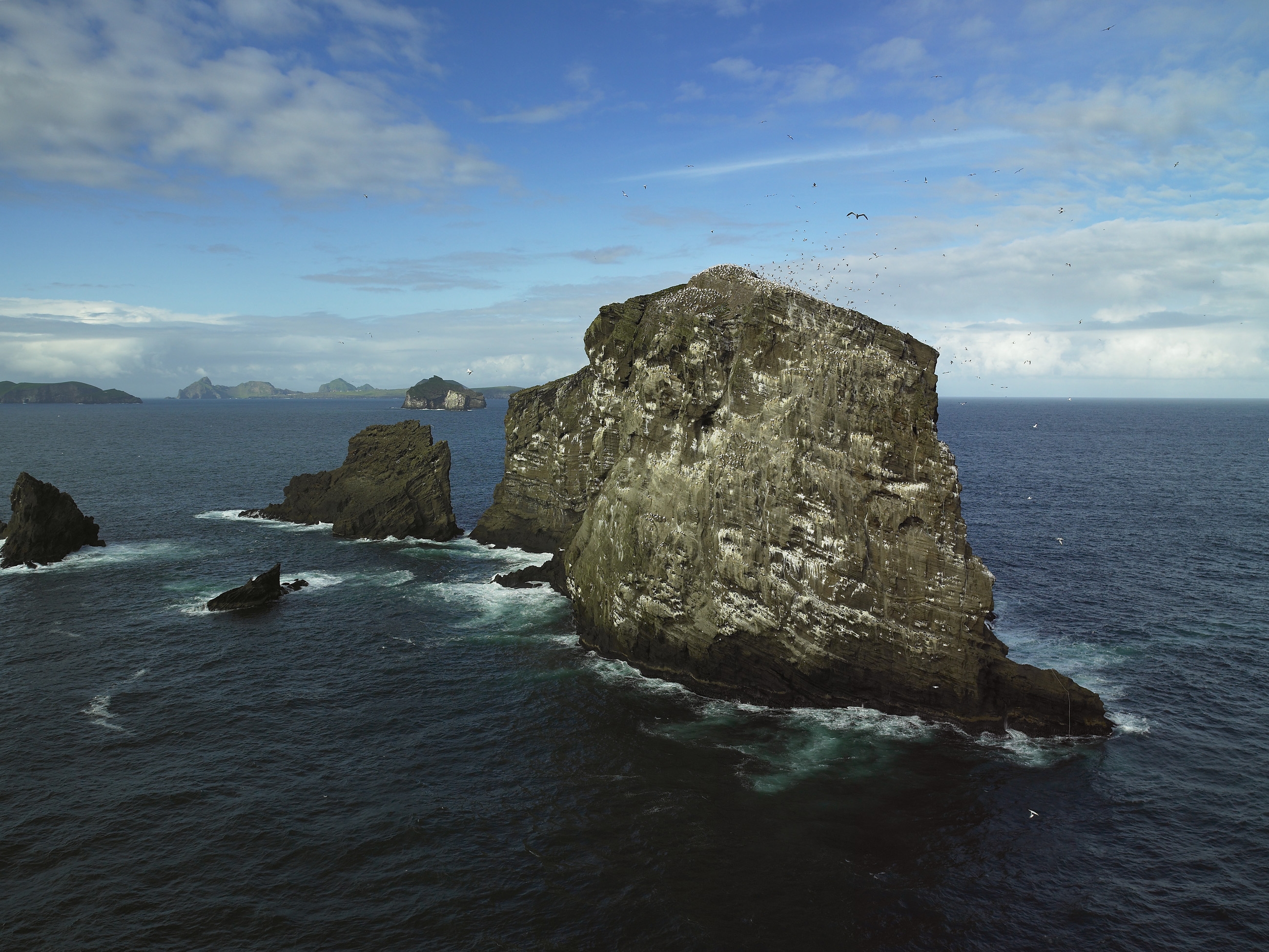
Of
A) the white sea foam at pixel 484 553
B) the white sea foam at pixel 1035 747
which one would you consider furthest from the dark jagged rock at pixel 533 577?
→ the white sea foam at pixel 1035 747

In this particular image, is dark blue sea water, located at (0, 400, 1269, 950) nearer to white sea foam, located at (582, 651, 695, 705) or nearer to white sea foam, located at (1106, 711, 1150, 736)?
white sea foam, located at (1106, 711, 1150, 736)

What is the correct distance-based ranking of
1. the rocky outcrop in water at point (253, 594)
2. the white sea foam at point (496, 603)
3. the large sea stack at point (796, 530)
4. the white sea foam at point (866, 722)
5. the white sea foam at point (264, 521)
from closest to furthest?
the white sea foam at point (866, 722)
the large sea stack at point (796, 530)
the white sea foam at point (496, 603)
the rocky outcrop in water at point (253, 594)
the white sea foam at point (264, 521)

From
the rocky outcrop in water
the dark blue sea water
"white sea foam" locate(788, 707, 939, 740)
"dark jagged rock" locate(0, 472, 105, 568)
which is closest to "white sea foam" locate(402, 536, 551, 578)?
the dark blue sea water

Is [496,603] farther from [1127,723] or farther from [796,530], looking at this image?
[1127,723]

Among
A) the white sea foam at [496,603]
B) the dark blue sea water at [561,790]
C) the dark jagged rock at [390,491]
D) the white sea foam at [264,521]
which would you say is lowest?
the dark blue sea water at [561,790]

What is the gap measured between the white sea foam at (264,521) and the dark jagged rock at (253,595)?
73.4ft

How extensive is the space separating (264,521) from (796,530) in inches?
2693

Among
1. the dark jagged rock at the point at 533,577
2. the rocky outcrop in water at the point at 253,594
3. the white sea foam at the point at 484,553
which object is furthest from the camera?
the white sea foam at the point at 484,553

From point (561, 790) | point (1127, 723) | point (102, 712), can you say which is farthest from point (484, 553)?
point (1127, 723)

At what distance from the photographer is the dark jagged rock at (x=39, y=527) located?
65.4 m

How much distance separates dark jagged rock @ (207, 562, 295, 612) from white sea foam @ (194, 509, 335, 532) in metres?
22.4

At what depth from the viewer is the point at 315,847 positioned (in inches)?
1109

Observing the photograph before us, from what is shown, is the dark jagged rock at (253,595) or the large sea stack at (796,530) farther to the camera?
the dark jagged rock at (253,595)

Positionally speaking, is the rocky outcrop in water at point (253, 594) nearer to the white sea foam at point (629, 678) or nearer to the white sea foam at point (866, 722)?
the white sea foam at point (629, 678)
